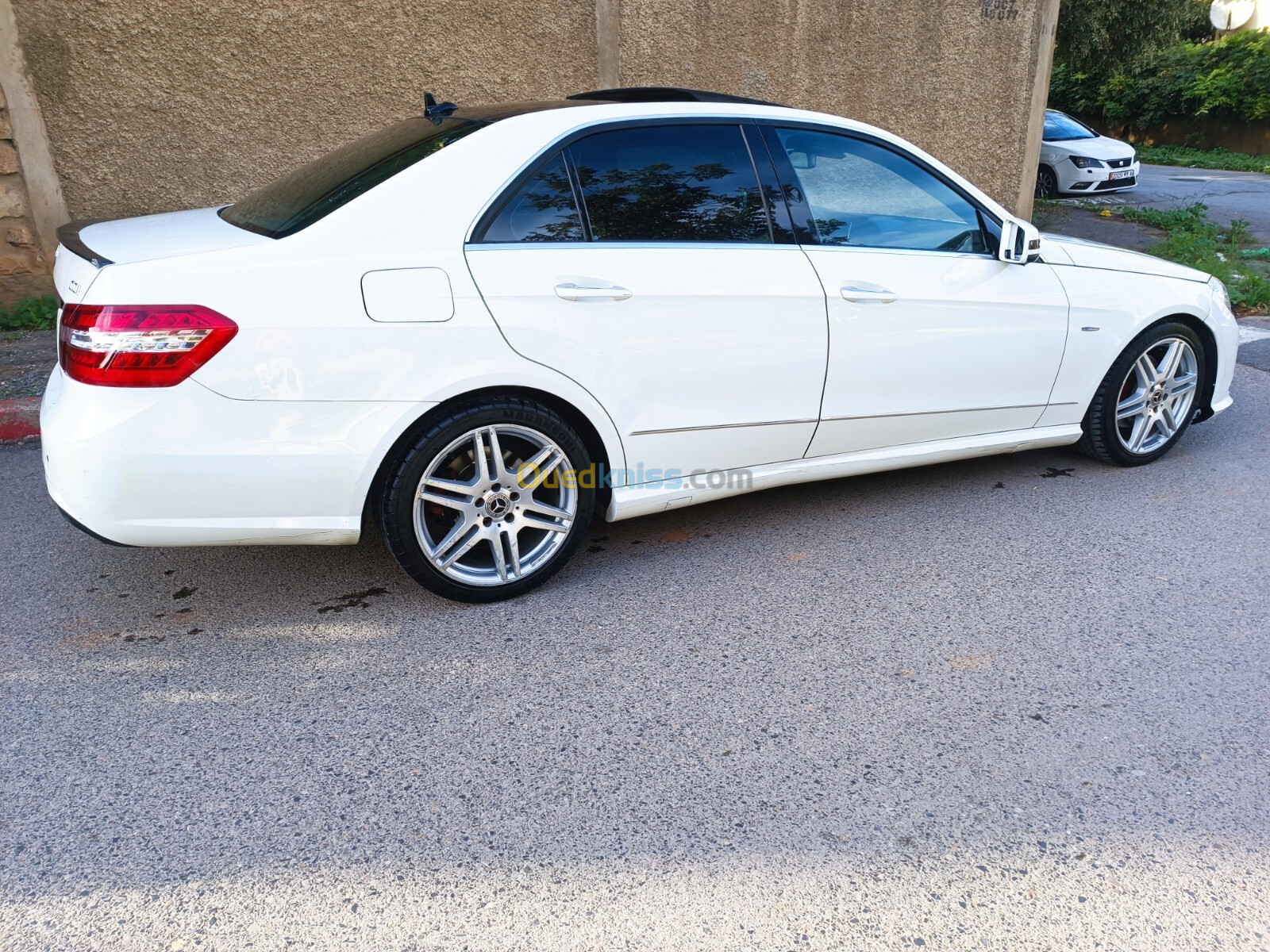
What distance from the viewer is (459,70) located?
7.14m

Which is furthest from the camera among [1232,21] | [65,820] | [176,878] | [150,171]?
[1232,21]

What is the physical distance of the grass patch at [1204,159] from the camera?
21.4 metres

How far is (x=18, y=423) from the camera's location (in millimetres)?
4941

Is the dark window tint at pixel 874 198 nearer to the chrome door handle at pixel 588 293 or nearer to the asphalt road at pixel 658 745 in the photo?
the chrome door handle at pixel 588 293

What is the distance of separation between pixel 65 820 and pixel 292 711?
0.62 metres

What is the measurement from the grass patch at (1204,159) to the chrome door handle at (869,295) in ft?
70.7

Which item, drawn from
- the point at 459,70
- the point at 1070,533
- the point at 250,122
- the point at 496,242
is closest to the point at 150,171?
the point at 250,122

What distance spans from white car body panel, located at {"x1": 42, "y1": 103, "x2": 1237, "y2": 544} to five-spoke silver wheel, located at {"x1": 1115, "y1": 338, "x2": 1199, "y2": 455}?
67cm

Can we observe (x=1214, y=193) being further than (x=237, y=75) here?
Yes

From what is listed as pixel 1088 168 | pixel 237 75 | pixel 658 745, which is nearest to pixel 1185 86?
pixel 1088 168

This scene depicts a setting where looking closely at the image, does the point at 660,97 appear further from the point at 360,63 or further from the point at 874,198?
the point at 360,63

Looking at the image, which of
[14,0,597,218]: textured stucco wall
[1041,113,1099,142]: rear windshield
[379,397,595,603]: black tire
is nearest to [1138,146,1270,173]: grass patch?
[1041,113,1099,142]: rear windshield

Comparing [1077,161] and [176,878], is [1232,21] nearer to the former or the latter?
[1077,161]

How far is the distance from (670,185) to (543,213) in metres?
0.52
